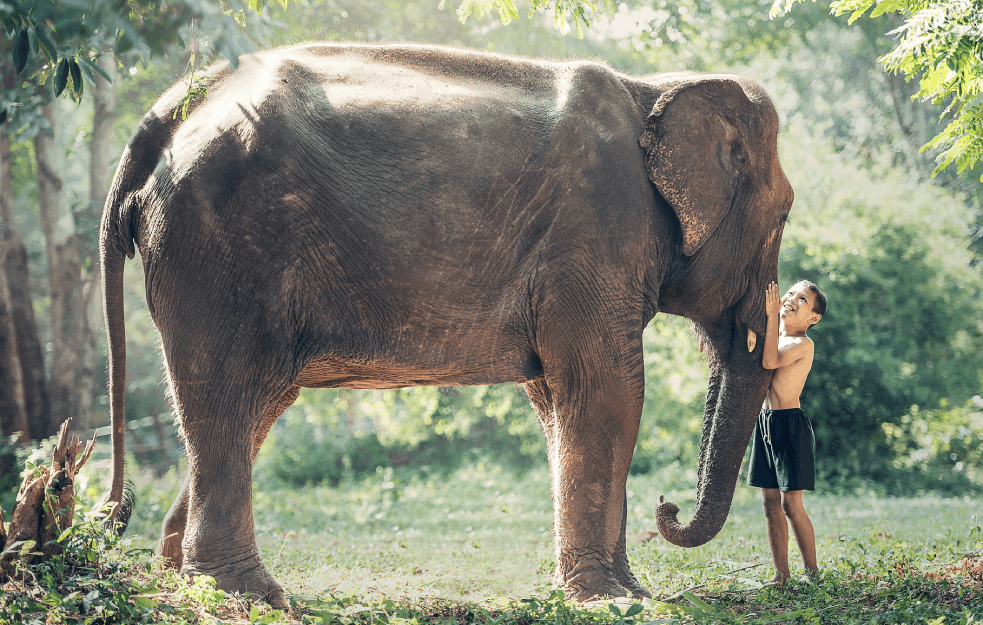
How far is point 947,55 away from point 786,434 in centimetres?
209

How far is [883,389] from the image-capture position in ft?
31.4

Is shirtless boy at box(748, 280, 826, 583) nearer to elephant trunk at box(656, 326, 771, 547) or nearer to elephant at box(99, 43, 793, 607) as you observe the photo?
elephant trunk at box(656, 326, 771, 547)

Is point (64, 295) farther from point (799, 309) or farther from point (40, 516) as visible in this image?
point (799, 309)

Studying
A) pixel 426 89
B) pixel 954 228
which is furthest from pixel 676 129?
pixel 954 228

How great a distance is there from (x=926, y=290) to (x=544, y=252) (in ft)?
24.7

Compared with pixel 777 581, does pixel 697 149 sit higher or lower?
higher

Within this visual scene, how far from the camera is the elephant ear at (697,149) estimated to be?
411 centimetres

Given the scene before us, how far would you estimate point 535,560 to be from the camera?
5855 millimetres

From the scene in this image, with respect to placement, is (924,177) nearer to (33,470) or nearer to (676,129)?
(676,129)

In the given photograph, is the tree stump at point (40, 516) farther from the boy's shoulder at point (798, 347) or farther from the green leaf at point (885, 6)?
the green leaf at point (885, 6)

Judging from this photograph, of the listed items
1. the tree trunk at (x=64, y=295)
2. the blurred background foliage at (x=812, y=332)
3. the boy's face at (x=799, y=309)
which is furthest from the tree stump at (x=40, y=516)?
the tree trunk at (x=64, y=295)

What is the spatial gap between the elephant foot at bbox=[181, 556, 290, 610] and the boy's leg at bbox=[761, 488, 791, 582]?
260 cm

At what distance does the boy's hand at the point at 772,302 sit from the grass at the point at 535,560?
142cm

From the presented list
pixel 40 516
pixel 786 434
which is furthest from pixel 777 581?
pixel 40 516
